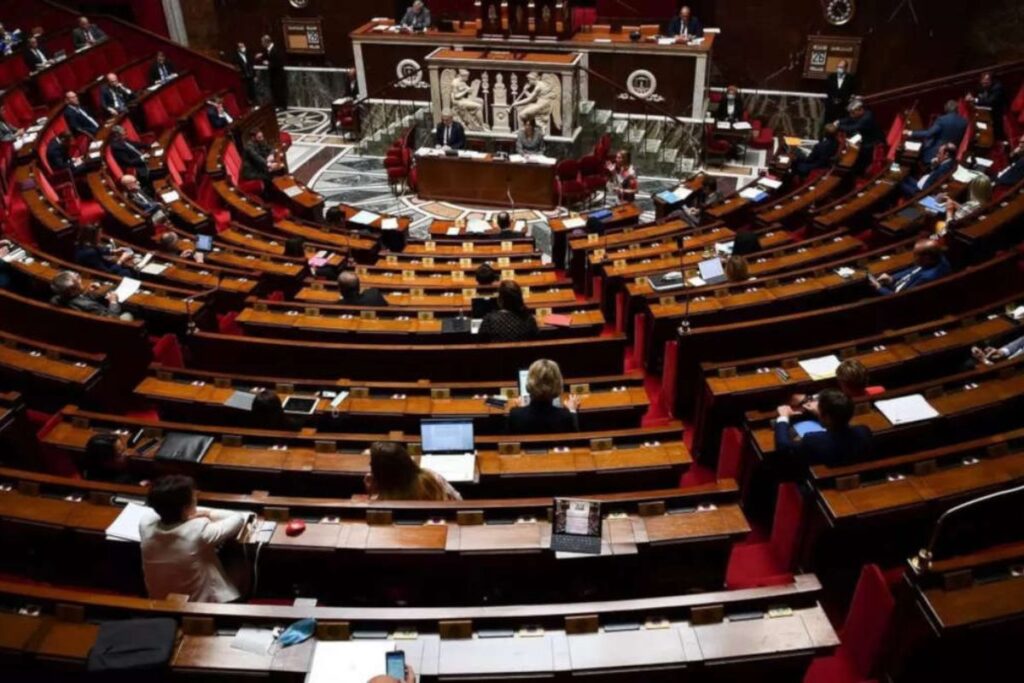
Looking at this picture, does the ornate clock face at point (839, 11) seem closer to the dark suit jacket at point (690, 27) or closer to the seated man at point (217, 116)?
the dark suit jacket at point (690, 27)

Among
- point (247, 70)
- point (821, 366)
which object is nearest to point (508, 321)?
point (821, 366)

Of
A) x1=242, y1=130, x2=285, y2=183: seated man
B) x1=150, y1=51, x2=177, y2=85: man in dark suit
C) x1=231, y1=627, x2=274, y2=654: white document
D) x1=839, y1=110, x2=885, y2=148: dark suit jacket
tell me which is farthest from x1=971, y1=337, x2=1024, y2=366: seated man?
x1=150, y1=51, x2=177, y2=85: man in dark suit

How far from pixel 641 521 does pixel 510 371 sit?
6.84 ft

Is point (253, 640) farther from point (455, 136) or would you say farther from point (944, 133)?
point (944, 133)

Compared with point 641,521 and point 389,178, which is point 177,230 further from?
point 641,521

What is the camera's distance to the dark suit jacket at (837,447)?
13.1ft

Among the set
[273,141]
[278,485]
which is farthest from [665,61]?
[278,485]

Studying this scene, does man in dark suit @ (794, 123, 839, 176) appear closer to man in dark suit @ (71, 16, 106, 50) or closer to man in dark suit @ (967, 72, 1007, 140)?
man in dark suit @ (967, 72, 1007, 140)

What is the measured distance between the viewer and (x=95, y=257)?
710 cm

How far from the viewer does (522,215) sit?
11.1 metres

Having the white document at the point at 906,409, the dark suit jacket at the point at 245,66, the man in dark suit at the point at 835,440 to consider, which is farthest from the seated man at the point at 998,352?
the dark suit jacket at the point at 245,66

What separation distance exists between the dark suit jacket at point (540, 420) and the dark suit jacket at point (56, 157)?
7937mm

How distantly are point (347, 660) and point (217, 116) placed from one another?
11333 millimetres

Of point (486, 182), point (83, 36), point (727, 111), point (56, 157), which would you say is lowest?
point (486, 182)
